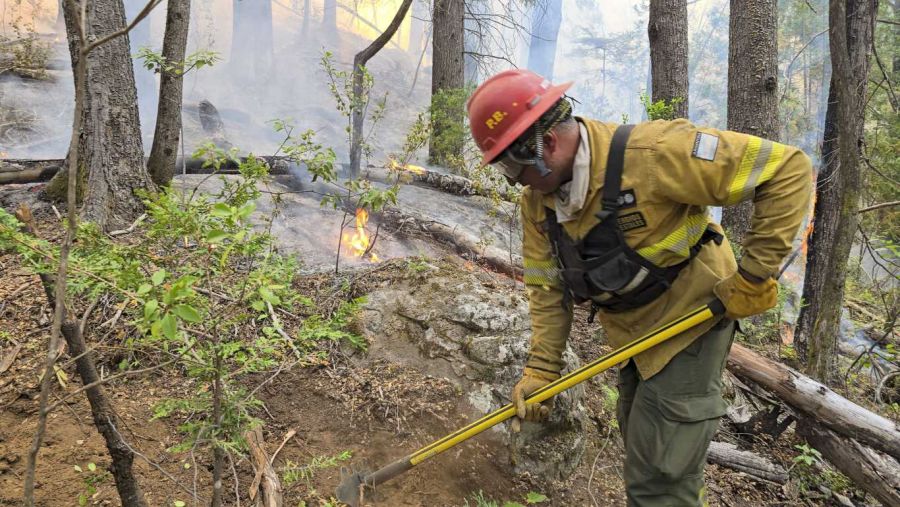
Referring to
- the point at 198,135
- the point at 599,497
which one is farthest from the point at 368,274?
the point at 198,135

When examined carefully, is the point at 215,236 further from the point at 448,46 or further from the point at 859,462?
the point at 448,46

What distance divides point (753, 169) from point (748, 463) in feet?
9.39

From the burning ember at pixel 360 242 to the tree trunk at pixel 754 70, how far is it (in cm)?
437

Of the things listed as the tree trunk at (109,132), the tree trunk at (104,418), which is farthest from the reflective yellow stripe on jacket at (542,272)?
the tree trunk at (109,132)

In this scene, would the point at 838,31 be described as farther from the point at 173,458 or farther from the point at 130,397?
the point at 130,397

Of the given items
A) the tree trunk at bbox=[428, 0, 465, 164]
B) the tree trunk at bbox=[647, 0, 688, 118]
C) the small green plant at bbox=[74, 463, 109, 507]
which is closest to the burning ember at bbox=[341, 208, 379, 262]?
the small green plant at bbox=[74, 463, 109, 507]

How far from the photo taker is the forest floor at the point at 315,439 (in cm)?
269

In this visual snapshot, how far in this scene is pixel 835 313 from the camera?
420cm

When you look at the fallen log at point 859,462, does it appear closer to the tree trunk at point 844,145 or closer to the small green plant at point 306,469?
the tree trunk at point 844,145

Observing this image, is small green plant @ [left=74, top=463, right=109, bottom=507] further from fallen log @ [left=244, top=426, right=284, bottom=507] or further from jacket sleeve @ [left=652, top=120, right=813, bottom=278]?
jacket sleeve @ [left=652, top=120, right=813, bottom=278]

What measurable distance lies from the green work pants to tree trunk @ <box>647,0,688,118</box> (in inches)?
209

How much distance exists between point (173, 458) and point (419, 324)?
1.93 meters

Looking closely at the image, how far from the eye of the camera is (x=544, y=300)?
280 cm

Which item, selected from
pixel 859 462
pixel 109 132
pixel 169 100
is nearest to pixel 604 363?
pixel 859 462
